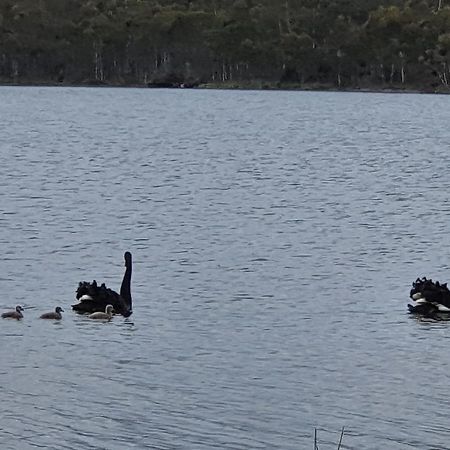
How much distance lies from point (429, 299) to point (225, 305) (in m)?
3.51

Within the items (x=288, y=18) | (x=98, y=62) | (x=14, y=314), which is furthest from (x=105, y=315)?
(x=288, y=18)

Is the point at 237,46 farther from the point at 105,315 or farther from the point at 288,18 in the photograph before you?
the point at 105,315

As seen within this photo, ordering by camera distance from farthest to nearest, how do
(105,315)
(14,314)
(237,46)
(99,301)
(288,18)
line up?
Answer: (288,18) → (237,46) → (99,301) → (105,315) → (14,314)

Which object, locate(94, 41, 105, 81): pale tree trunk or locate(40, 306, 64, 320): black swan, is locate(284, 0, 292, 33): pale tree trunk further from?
locate(40, 306, 64, 320): black swan

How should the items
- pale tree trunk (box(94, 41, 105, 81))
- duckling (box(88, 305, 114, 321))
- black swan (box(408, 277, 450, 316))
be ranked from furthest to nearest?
pale tree trunk (box(94, 41, 105, 81)) < black swan (box(408, 277, 450, 316)) < duckling (box(88, 305, 114, 321))

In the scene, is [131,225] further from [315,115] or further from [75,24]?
[75,24]

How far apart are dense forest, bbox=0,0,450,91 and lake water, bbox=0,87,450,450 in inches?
3947

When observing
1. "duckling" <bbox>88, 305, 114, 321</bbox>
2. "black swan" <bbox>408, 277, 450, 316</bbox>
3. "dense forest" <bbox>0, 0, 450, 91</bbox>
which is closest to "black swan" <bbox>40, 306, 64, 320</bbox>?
"duckling" <bbox>88, 305, 114, 321</bbox>

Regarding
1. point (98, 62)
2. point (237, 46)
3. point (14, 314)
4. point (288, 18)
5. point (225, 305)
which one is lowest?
point (225, 305)

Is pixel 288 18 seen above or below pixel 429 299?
above

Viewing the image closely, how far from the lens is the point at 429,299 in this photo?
23469 mm

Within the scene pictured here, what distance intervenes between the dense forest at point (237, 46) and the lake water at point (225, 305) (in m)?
100

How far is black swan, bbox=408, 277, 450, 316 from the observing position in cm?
2350

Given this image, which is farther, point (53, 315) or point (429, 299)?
point (429, 299)
